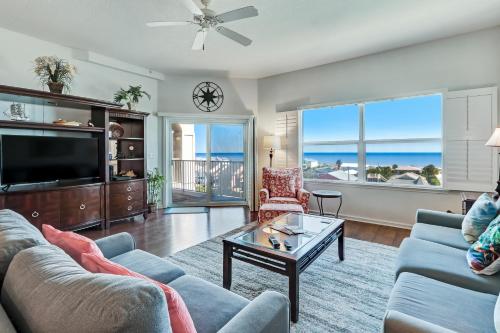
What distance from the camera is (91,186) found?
3703 millimetres

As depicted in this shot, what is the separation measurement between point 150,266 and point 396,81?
14.1 feet

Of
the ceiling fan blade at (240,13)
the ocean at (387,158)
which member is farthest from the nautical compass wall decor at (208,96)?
the ceiling fan blade at (240,13)

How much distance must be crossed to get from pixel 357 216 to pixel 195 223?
2801 millimetres

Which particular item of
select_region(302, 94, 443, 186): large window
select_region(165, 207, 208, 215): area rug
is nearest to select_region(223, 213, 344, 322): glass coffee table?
select_region(302, 94, 443, 186): large window

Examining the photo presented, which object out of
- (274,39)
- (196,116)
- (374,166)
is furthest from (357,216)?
(196,116)

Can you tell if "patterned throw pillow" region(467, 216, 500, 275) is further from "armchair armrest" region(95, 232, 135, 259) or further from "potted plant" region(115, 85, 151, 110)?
"potted plant" region(115, 85, 151, 110)

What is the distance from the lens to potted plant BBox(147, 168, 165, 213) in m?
4.96

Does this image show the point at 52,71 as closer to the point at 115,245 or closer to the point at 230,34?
the point at 230,34

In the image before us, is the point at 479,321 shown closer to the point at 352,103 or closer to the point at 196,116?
the point at 352,103

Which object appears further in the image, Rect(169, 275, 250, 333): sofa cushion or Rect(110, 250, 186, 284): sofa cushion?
Rect(110, 250, 186, 284): sofa cushion

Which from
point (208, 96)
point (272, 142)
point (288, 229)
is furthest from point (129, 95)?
point (288, 229)

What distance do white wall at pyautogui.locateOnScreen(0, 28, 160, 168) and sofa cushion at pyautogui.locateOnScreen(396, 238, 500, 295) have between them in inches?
186

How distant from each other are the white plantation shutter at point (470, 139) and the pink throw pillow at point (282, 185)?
225cm

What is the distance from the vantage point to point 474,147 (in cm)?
342
